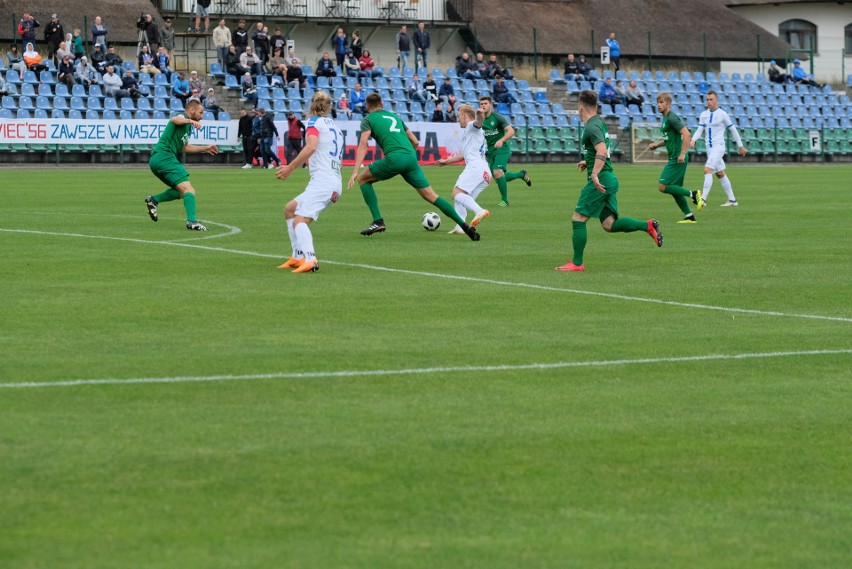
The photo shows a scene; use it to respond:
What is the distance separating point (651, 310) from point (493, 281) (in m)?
2.48

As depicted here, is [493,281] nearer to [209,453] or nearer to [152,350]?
[152,350]

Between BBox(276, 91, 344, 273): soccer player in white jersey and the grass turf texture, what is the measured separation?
376mm

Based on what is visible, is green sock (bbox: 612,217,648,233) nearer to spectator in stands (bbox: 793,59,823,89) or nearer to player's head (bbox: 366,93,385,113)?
player's head (bbox: 366,93,385,113)

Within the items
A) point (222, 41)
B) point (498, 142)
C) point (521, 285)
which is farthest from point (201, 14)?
point (521, 285)

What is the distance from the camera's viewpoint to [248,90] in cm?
4928

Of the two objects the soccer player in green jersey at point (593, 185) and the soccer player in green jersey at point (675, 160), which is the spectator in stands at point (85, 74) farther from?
the soccer player in green jersey at point (593, 185)

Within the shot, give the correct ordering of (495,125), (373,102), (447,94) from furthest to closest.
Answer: (447,94)
(495,125)
(373,102)

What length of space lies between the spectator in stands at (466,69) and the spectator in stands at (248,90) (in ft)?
34.2

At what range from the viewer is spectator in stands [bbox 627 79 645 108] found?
59588 millimetres

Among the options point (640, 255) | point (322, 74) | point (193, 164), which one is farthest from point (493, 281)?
point (322, 74)

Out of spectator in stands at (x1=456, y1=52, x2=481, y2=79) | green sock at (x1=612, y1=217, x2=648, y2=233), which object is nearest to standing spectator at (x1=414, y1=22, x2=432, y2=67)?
spectator in stands at (x1=456, y1=52, x2=481, y2=79)

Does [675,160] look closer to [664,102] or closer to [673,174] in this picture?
[673,174]

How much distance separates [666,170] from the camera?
79.9 feet

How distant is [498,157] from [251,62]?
929 inches
